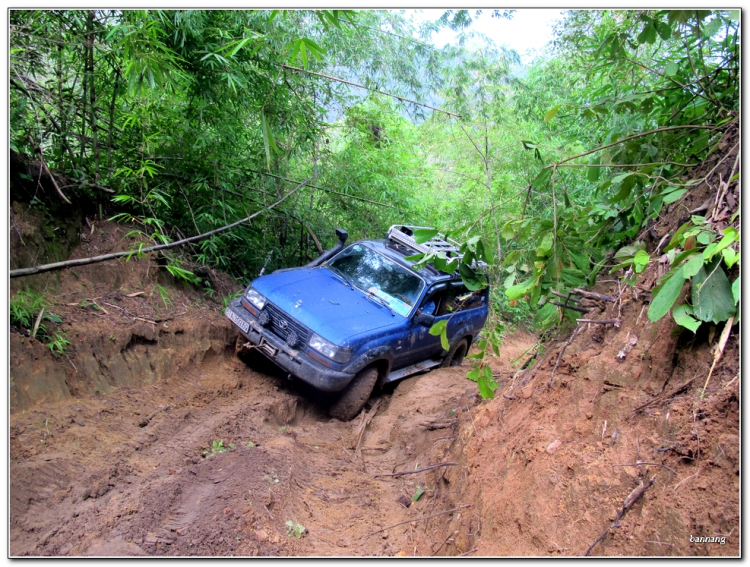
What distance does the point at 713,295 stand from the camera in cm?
202

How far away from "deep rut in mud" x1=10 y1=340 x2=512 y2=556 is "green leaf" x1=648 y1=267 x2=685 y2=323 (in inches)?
74.9

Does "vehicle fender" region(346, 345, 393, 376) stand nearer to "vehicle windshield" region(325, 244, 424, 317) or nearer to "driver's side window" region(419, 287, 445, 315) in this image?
"vehicle windshield" region(325, 244, 424, 317)

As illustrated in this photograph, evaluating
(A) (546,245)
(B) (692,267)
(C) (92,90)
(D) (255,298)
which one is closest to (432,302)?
(D) (255,298)

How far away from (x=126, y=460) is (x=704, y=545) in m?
3.51

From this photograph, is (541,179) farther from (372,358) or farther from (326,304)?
(326,304)

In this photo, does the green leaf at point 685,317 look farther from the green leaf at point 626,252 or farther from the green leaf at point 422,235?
the green leaf at point 422,235

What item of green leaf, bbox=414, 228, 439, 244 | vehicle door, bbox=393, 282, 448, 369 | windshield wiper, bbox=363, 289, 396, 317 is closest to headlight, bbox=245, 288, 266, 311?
windshield wiper, bbox=363, 289, 396, 317

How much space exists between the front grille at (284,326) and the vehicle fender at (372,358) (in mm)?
557

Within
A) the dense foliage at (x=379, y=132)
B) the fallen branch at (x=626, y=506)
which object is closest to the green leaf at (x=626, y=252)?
the dense foliage at (x=379, y=132)

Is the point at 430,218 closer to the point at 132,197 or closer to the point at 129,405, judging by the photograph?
the point at 132,197

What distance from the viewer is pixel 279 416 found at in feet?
15.6

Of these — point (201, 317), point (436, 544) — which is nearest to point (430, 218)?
point (201, 317)

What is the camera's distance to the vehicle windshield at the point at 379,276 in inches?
225

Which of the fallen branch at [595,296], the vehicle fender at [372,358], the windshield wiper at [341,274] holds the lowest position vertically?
the vehicle fender at [372,358]
